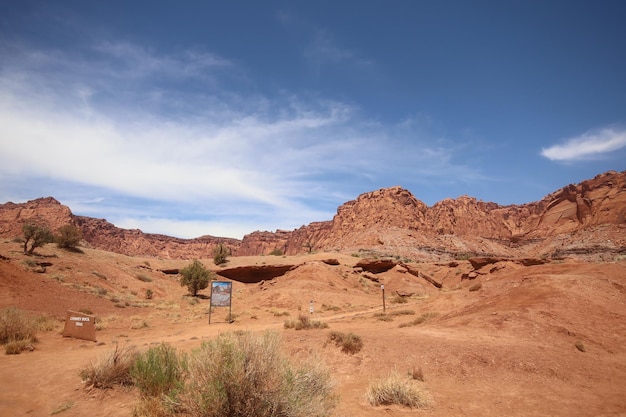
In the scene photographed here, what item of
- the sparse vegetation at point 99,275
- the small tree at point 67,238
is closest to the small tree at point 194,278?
the sparse vegetation at point 99,275

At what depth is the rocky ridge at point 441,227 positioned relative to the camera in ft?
246

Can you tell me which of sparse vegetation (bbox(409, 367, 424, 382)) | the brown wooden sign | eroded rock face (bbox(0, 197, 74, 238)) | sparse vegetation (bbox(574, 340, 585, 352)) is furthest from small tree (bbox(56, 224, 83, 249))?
eroded rock face (bbox(0, 197, 74, 238))

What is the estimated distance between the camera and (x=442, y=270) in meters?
49.4

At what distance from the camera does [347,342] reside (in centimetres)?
1087

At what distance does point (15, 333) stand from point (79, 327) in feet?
7.76

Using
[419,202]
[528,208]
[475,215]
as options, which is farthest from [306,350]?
[528,208]

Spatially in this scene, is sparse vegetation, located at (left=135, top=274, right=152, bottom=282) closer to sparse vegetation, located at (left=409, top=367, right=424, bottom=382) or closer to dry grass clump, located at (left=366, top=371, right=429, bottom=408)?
sparse vegetation, located at (left=409, top=367, right=424, bottom=382)

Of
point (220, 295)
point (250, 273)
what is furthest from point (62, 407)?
point (250, 273)

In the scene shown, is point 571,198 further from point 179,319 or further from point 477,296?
point 179,319

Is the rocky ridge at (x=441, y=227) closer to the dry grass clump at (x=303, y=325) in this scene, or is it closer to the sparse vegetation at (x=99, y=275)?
the sparse vegetation at (x=99, y=275)

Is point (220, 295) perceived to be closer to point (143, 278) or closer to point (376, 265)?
point (143, 278)

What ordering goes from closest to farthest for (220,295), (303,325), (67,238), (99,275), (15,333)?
1. (15,333)
2. (303,325)
3. (220,295)
4. (99,275)
5. (67,238)

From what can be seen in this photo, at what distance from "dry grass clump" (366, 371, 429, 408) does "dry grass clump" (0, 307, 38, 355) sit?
11.2m

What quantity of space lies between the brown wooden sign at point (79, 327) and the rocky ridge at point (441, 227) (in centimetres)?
6063
